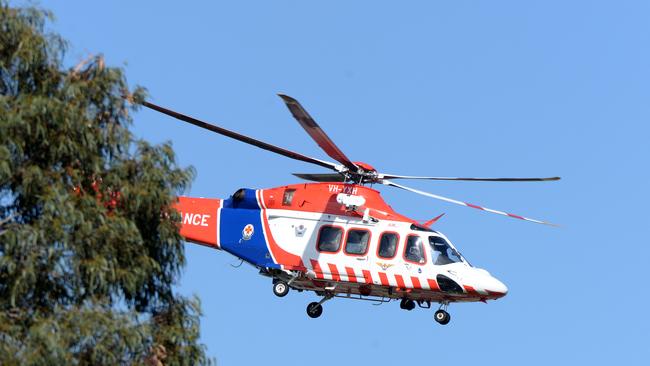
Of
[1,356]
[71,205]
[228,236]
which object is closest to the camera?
[1,356]

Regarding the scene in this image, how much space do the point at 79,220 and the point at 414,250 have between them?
35.5ft

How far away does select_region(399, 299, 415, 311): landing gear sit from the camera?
32.7 m

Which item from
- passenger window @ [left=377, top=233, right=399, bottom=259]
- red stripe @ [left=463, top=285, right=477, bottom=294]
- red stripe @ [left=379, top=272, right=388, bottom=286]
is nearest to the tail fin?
passenger window @ [left=377, top=233, right=399, bottom=259]

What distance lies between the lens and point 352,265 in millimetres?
31453

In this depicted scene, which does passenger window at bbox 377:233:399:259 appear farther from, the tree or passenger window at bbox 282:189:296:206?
the tree

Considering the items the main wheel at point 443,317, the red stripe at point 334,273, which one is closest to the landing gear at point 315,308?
the red stripe at point 334,273

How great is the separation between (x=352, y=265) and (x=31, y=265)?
1082 cm

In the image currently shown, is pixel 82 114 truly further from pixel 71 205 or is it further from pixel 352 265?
pixel 352 265

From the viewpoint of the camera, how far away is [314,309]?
32875mm

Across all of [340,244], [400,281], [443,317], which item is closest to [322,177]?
[340,244]

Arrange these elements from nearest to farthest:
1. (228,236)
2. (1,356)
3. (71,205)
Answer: (1,356) → (71,205) → (228,236)

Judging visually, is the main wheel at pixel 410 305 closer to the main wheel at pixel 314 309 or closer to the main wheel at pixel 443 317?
the main wheel at pixel 443 317

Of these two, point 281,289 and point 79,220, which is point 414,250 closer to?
point 281,289

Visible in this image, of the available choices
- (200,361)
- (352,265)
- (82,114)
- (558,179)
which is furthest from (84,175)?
(558,179)
